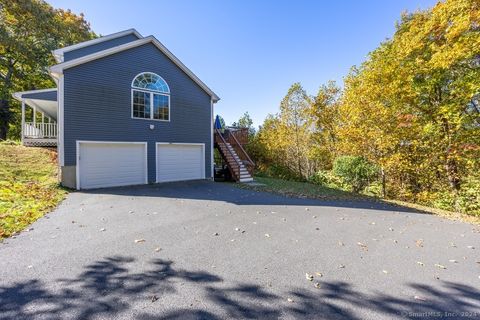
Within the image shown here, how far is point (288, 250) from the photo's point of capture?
4020 mm

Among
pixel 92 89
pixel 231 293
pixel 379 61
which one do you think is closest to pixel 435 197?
pixel 379 61

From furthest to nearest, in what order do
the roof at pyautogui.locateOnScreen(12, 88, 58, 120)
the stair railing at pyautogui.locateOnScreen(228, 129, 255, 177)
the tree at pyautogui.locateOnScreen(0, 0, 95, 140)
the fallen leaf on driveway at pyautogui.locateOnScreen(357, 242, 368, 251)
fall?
the tree at pyautogui.locateOnScreen(0, 0, 95, 140) < the stair railing at pyautogui.locateOnScreen(228, 129, 255, 177) < the roof at pyautogui.locateOnScreen(12, 88, 58, 120) < the fallen leaf on driveway at pyautogui.locateOnScreen(357, 242, 368, 251)

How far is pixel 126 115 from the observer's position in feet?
34.6

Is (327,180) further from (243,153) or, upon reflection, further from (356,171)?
(243,153)

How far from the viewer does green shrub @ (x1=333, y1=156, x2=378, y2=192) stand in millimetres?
12031

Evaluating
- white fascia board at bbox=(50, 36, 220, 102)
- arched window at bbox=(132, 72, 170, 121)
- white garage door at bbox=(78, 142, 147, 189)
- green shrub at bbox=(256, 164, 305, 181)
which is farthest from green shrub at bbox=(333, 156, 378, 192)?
white garage door at bbox=(78, 142, 147, 189)

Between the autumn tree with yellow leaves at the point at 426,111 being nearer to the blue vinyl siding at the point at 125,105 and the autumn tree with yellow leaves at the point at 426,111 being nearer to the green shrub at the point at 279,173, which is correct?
the green shrub at the point at 279,173

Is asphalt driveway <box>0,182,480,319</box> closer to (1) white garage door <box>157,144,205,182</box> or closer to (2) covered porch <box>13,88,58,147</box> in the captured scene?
(1) white garage door <box>157,144,205,182</box>

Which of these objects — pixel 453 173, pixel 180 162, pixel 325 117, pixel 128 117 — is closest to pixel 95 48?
pixel 128 117

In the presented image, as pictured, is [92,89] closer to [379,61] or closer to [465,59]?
[379,61]

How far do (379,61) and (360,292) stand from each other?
11915 millimetres

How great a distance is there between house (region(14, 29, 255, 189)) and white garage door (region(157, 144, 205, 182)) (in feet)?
0.16

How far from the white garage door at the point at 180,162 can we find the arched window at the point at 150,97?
1604mm

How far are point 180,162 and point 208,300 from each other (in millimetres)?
10125
